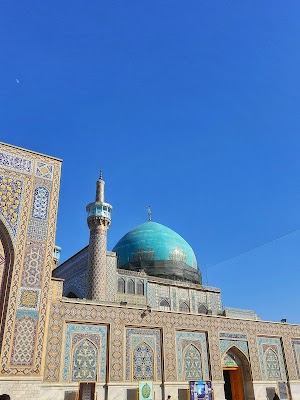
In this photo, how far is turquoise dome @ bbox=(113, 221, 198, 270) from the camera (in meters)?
22.8

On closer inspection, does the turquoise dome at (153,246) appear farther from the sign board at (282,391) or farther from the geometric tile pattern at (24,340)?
the geometric tile pattern at (24,340)

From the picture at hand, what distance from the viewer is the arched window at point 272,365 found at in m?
14.4

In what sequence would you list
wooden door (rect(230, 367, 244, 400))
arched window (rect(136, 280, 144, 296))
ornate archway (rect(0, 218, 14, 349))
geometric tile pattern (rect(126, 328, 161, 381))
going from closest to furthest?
ornate archway (rect(0, 218, 14, 349)), geometric tile pattern (rect(126, 328, 161, 381)), wooden door (rect(230, 367, 244, 400)), arched window (rect(136, 280, 144, 296))

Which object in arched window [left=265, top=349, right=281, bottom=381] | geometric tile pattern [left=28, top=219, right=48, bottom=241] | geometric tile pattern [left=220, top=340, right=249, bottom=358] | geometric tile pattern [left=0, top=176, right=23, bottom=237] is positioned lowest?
arched window [left=265, top=349, right=281, bottom=381]

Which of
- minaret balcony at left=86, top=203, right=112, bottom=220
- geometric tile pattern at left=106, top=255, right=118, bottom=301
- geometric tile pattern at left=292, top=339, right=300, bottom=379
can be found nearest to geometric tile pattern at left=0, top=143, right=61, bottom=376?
minaret balcony at left=86, top=203, right=112, bottom=220

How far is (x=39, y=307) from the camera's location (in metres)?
9.84

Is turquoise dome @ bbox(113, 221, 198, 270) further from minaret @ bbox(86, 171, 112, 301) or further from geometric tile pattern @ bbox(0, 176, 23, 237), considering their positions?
geometric tile pattern @ bbox(0, 176, 23, 237)

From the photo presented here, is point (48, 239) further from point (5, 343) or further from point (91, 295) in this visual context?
point (91, 295)

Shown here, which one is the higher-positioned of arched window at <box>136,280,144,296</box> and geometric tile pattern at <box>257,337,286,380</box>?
arched window at <box>136,280,144,296</box>

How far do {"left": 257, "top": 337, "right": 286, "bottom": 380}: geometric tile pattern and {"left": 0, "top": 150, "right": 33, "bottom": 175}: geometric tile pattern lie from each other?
10893 mm

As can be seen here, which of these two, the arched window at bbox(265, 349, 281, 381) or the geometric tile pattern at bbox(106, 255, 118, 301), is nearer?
the arched window at bbox(265, 349, 281, 381)

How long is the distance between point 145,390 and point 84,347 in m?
2.31

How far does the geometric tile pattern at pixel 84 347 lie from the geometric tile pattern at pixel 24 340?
3.94 feet

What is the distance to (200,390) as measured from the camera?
12109 mm
